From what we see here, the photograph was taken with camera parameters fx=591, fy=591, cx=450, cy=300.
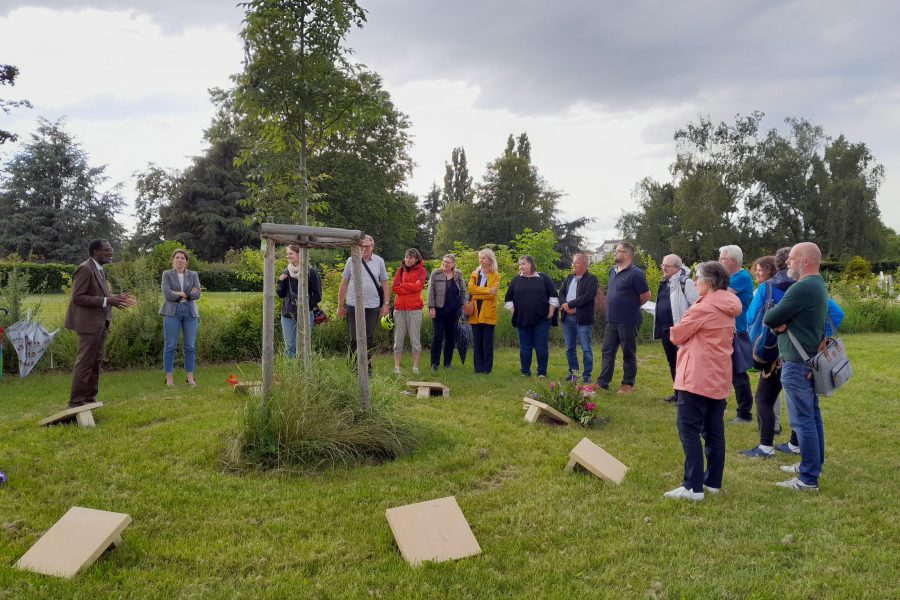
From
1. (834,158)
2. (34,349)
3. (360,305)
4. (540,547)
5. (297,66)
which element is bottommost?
(540,547)

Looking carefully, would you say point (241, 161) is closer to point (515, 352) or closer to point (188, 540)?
point (188, 540)

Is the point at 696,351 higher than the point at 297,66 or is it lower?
lower

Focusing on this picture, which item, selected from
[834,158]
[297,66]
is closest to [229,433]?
[297,66]

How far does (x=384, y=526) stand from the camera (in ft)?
12.1

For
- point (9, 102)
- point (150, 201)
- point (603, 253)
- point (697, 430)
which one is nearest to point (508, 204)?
point (603, 253)

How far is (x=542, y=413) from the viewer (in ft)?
21.0

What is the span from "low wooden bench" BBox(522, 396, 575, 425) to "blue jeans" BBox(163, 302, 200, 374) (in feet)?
15.2

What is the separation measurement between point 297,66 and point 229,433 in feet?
14.2

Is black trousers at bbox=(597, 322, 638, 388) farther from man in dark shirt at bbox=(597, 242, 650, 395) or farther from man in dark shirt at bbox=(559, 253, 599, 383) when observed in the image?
man in dark shirt at bbox=(559, 253, 599, 383)

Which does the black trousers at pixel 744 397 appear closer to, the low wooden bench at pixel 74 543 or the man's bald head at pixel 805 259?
the man's bald head at pixel 805 259

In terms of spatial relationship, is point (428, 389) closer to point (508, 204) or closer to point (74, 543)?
point (74, 543)

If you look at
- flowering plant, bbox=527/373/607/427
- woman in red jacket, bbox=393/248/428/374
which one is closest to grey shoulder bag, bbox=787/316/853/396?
flowering plant, bbox=527/373/607/427

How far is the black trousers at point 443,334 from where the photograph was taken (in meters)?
9.12

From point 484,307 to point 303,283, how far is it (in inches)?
146
